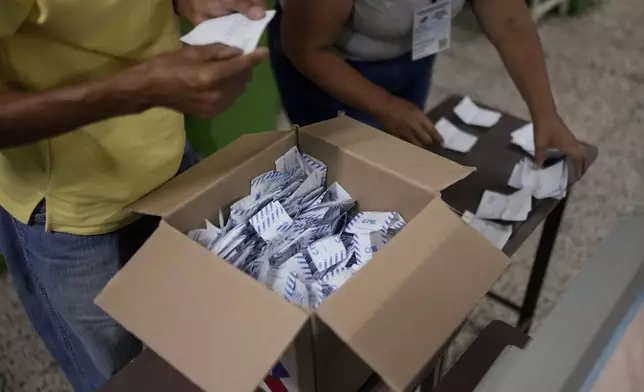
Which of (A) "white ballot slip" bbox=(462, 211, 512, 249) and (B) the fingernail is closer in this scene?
(B) the fingernail

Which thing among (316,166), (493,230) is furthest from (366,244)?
(493,230)

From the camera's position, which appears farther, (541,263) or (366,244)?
(541,263)

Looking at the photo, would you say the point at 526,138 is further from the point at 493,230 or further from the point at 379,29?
the point at 379,29

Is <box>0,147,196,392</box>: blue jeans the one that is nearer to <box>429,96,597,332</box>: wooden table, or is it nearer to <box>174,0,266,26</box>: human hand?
<box>174,0,266,26</box>: human hand

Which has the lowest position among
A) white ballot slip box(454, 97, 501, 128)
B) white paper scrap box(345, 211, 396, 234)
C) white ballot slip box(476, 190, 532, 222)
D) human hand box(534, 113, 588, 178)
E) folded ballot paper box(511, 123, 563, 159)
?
white ballot slip box(476, 190, 532, 222)

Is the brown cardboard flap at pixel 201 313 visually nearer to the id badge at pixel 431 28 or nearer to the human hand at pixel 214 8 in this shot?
the human hand at pixel 214 8

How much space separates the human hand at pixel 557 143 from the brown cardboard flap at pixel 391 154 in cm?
41

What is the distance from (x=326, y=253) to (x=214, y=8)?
346mm

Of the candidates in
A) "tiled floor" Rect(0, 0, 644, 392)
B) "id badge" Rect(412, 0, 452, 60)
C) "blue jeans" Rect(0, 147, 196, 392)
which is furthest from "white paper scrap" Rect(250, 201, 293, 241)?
"tiled floor" Rect(0, 0, 644, 392)

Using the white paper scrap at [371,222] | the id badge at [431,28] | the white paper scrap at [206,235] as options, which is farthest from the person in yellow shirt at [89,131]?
the id badge at [431,28]

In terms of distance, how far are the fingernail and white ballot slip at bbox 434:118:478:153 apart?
1.93 feet

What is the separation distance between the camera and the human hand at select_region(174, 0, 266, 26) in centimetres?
77

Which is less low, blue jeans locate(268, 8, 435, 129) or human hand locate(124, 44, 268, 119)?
human hand locate(124, 44, 268, 119)

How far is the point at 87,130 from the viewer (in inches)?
31.0
